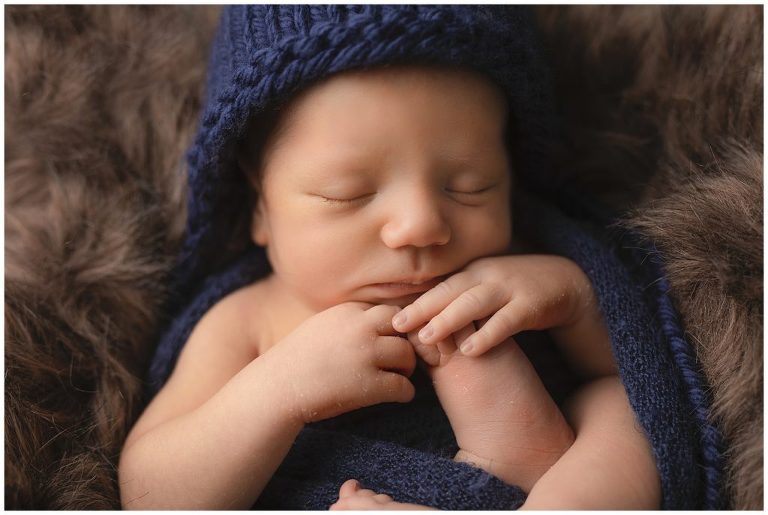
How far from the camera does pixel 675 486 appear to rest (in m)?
1.15

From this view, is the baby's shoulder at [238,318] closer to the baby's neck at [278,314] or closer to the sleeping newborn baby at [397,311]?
the baby's neck at [278,314]

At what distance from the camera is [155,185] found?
1545 millimetres

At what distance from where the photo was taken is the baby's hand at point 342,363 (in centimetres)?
121

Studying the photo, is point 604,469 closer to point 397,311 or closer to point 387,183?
point 397,311

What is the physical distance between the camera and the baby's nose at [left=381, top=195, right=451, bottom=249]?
1.19 m

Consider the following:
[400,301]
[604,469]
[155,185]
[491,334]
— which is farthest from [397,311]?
[155,185]

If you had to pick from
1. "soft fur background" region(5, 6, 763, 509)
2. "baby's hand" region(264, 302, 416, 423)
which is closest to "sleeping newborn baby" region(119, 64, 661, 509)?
"baby's hand" region(264, 302, 416, 423)

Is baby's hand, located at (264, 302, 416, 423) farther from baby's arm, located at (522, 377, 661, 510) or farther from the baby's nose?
baby's arm, located at (522, 377, 661, 510)

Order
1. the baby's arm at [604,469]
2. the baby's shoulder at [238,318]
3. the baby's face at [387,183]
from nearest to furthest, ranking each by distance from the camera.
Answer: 1. the baby's arm at [604,469]
2. the baby's face at [387,183]
3. the baby's shoulder at [238,318]

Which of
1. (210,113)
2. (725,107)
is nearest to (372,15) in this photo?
(210,113)

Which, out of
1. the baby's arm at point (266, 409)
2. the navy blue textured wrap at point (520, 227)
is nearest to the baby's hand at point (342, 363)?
the baby's arm at point (266, 409)

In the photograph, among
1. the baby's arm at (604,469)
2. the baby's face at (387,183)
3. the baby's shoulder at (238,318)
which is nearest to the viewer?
the baby's arm at (604,469)

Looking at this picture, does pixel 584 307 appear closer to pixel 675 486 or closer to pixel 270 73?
pixel 675 486

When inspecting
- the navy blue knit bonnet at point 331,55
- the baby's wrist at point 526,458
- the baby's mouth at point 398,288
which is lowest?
the baby's wrist at point 526,458
